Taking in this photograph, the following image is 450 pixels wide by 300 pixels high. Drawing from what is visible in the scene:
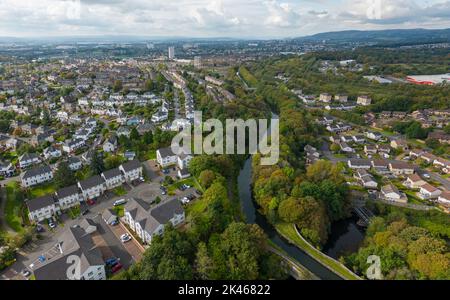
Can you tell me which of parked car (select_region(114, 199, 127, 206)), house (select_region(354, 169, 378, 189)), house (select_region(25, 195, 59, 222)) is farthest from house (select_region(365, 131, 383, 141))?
house (select_region(25, 195, 59, 222))

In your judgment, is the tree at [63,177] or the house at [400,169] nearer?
the tree at [63,177]

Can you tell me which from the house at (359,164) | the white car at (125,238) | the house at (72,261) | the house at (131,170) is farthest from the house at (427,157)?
the house at (72,261)

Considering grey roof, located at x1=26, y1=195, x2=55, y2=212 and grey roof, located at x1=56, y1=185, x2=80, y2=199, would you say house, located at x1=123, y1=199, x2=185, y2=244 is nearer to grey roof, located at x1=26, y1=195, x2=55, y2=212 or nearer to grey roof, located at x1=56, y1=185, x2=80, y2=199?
grey roof, located at x1=56, y1=185, x2=80, y2=199

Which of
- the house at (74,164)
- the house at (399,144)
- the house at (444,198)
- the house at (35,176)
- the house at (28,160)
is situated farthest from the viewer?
the house at (399,144)

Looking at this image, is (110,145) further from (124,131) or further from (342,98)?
(342,98)

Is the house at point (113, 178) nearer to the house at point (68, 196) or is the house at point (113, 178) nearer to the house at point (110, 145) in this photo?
the house at point (68, 196)

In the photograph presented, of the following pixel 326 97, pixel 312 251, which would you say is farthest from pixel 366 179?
pixel 326 97
